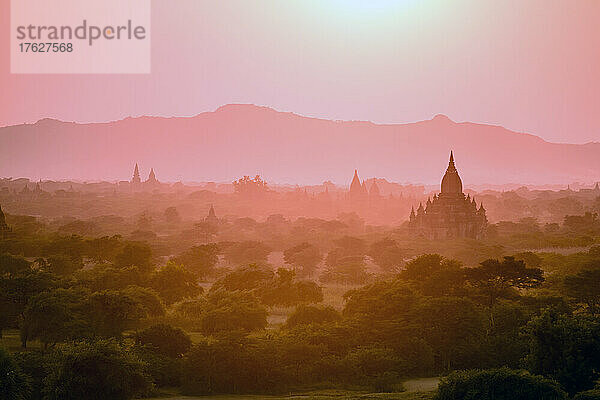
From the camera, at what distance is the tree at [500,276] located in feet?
150

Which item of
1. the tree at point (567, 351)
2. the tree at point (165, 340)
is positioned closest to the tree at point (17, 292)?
the tree at point (165, 340)

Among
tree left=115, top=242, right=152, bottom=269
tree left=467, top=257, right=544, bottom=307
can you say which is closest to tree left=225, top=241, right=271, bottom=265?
tree left=115, top=242, right=152, bottom=269

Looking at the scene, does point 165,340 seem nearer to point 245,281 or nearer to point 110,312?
point 110,312

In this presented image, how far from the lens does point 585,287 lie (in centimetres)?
4609

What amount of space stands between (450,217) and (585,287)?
48.5 m

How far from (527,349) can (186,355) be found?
19.9 meters

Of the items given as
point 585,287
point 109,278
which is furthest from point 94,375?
point 585,287

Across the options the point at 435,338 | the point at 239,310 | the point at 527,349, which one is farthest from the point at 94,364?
the point at 527,349

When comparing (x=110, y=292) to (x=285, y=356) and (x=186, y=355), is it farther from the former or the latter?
(x=285, y=356)

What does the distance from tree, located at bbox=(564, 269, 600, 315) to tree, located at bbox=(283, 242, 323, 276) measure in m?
35.4

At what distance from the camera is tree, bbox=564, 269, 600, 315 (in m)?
45.7

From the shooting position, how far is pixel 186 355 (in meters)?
34.2

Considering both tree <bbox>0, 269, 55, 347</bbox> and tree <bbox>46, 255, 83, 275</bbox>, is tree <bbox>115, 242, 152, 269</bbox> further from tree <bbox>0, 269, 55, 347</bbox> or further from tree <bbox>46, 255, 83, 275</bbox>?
tree <bbox>0, 269, 55, 347</bbox>

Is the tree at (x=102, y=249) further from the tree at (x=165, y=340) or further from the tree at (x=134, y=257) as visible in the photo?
the tree at (x=165, y=340)
